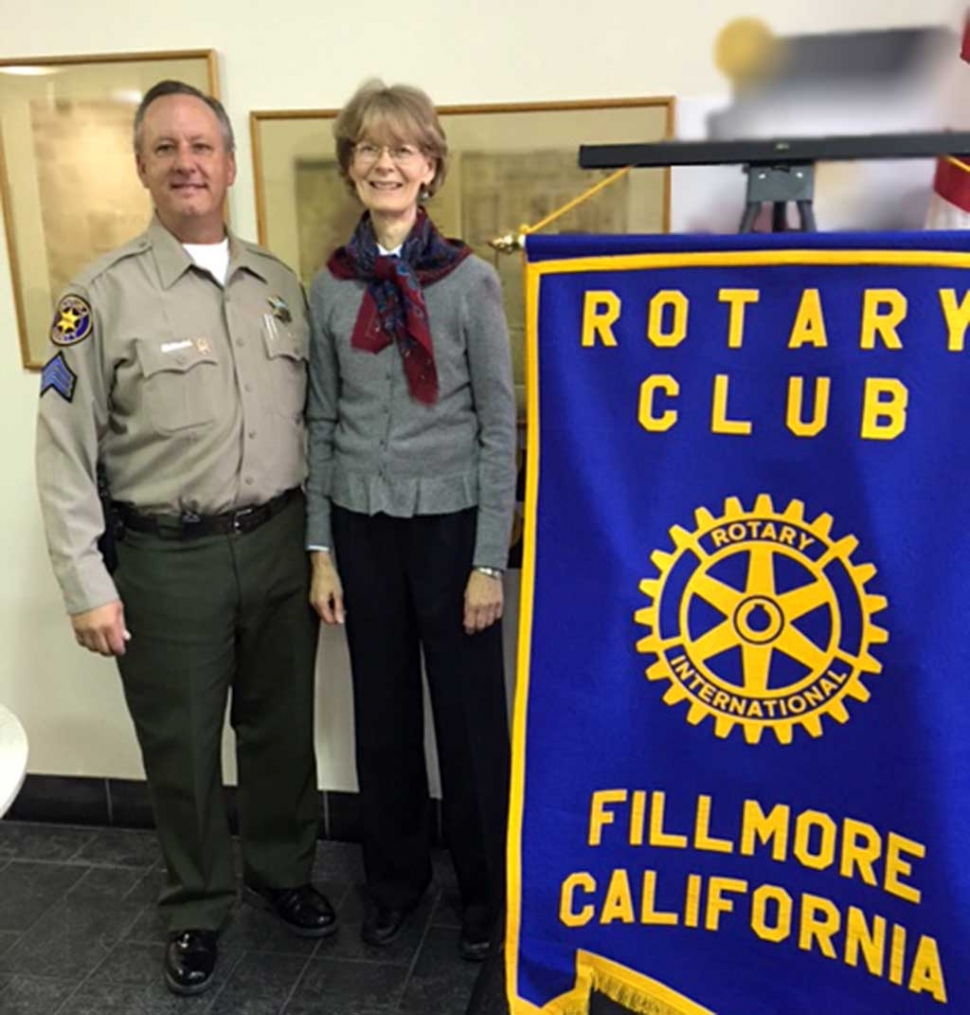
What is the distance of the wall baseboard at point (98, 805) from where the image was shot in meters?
2.42

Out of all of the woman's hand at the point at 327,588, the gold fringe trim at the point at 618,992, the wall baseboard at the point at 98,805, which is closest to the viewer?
the gold fringe trim at the point at 618,992

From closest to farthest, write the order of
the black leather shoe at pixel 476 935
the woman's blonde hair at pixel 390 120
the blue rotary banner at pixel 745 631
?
the blue rotary banner at pixel 745 631 → the woman's blonde hair at pixel 390 120 → the black leather shoe at pixel 476 935

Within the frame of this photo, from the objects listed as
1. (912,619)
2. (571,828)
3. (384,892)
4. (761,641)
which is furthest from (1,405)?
(912,619)

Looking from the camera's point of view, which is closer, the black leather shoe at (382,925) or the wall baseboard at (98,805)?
the black leather shoe at (382,925)

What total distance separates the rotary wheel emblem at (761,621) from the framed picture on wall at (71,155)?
1.36m

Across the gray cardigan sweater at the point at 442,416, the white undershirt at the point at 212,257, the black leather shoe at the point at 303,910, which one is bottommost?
the black leather shoe at the point at 303,910

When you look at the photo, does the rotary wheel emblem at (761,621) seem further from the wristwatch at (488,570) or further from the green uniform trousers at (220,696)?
the green uniform trousers at (220,696)

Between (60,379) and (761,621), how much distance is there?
3.78ft

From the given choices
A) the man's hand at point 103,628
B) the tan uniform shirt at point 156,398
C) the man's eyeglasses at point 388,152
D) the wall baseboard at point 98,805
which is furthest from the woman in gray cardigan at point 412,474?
the wall baseboard at point 98,805

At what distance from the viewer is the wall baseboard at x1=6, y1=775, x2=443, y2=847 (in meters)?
2.42

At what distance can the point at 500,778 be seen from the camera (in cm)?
192

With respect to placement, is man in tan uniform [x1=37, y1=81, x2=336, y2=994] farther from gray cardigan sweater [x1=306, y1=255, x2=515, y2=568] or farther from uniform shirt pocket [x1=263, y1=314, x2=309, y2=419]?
gray cardigan sweater [x1=306, y1=255, x2=515, y2=568]

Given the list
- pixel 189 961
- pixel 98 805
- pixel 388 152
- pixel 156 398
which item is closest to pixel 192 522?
pixel 156 398

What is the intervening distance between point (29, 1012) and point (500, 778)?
36.4 inches
